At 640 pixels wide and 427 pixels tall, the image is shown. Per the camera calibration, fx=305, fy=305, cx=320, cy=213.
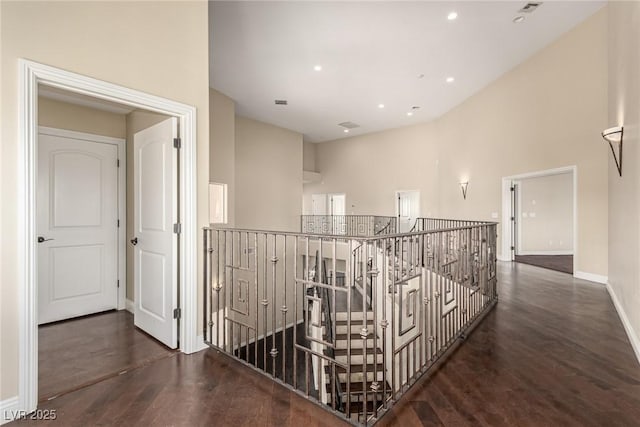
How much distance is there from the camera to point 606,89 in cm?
492

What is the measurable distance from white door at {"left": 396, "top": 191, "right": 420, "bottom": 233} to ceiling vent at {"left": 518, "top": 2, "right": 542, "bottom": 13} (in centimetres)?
649

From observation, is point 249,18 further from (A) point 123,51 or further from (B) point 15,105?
(B) point 15,105

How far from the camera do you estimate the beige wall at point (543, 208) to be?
344 inches

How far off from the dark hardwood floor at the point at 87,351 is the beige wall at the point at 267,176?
217 inches

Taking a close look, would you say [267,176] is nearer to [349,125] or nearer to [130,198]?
[349,125]

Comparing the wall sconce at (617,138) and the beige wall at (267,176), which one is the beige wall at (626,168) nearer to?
the wall sconce at (617,138)

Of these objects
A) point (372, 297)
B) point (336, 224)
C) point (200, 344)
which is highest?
point (336, 224)

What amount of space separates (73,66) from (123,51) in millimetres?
392

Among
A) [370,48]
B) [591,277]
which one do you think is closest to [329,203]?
[370,48]

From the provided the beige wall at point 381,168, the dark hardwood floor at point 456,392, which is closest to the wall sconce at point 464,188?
the beige wall at point 381,168

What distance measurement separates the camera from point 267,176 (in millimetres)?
10062

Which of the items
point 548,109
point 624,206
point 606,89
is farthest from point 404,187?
point 624,206

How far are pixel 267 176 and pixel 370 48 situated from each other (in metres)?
5.47

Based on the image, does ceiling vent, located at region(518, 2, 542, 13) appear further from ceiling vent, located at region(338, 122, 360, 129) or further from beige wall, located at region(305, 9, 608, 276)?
ceiling vent, located at region(338, 122, 360, 129)
